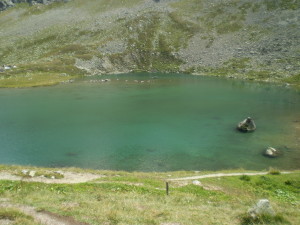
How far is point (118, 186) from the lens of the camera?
79.9 feet

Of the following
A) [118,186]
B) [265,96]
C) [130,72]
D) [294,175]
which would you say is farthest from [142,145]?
[130,72]

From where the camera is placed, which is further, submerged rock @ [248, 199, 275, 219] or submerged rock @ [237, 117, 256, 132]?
submerged rock @ [237, 117, 256, 132]

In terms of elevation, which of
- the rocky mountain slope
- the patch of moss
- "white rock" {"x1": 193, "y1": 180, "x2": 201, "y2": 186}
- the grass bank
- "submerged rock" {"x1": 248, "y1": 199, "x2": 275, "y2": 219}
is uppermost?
"submerged rock" {"x1": 248, "y1": 199, "x2": 275, "y2": 219}

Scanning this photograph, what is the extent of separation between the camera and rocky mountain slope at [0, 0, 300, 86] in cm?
12356

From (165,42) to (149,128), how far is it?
116110 millimetres

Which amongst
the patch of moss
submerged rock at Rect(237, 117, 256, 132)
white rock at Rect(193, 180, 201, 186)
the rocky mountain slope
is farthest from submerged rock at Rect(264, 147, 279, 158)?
the patch of moss

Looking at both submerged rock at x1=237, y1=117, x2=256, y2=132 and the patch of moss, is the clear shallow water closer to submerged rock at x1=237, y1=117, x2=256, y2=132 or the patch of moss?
submerged rock at x1=237, y1=117, x2=256, y2=132

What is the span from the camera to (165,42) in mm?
159875

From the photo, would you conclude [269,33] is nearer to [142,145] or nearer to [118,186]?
[142,145]

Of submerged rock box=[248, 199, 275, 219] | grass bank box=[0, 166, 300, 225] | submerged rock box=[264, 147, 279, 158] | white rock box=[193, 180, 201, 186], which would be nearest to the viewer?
submerged rock box=[248, 199, 275, 219]

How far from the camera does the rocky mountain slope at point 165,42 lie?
123562 mm

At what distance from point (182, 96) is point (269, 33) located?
281 ft

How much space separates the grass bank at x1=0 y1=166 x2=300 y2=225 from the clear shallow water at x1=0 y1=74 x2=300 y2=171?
903cm

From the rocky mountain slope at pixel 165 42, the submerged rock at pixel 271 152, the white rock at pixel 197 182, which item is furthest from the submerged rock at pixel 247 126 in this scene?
the rocky mountain slope at pixel 165 42
